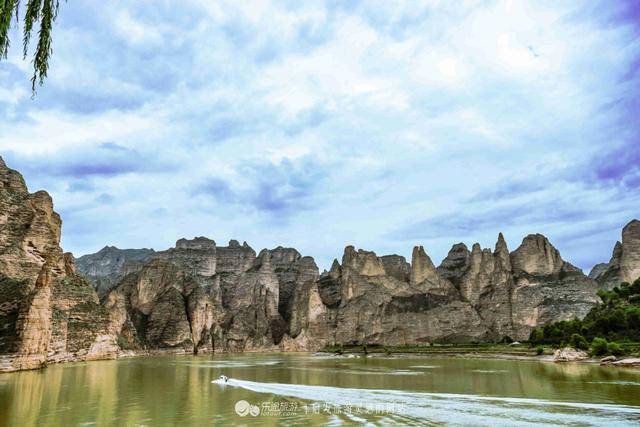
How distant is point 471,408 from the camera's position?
24797 millimetres

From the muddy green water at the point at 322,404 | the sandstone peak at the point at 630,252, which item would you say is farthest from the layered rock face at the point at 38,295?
the sandstone peak at the point at 630,252

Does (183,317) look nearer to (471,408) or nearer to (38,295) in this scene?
(38,295)

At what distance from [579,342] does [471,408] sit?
2359 inches

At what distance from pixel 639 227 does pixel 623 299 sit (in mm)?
78809

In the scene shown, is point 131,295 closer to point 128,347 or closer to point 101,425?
point 128,347

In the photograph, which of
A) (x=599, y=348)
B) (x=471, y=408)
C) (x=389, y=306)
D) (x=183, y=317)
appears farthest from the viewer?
(x=389, y=306)

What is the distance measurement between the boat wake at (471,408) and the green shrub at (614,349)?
4590 cm

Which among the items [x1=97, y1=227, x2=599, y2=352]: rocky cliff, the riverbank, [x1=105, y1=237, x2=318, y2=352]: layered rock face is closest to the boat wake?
the riverbank

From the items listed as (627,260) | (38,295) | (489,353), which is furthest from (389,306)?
(38,295)

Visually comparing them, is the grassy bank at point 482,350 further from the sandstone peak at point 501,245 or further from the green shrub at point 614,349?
the sandstone peak at point 501,245

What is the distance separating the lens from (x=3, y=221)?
81.2m

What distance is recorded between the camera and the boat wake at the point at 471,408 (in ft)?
69.8

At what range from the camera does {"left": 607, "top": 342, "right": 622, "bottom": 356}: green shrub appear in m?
64.4

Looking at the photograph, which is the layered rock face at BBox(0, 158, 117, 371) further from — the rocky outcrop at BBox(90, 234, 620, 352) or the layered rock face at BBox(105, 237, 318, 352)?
the rocky outcrop at BBox(90, 234, 620, 352)
